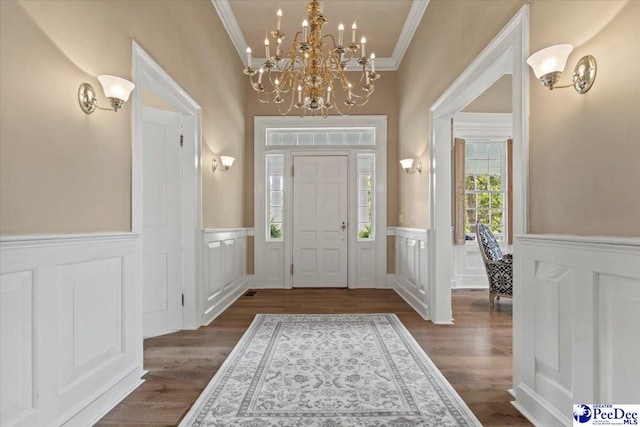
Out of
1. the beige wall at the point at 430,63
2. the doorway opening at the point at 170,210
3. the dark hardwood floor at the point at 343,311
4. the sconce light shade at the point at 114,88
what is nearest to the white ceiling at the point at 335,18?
the beige wall at the point at 430,63

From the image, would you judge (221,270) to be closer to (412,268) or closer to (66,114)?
(412,268)

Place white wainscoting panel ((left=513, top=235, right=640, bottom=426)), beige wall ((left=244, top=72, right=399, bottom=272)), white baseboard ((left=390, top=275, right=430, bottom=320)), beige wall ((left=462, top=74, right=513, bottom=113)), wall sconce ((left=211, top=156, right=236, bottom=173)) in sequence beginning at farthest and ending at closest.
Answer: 1. beige wall ((left=244, top=72, right=399, bottom=272))
2. beige wall ((left=462, top=74, right=513, bottom=113))
3. wall sconce ((left=211, top=156, right=236, bottom=173))
4. white baseboard ((left=390, top=275, right=430, bottom=320))
5. white wainscoting panel ((left=513, top=235, right=640, bottom=426))

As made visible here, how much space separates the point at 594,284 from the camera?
→ 5.03ft

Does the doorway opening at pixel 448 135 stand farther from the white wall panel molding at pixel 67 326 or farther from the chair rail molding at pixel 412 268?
the white wall panel molding at pixel 67 326

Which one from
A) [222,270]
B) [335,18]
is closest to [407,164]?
[335,18]

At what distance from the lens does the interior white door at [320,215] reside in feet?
19.2

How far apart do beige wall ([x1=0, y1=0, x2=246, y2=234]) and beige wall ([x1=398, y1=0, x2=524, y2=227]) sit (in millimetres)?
2516

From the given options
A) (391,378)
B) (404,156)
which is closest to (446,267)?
(391,378)

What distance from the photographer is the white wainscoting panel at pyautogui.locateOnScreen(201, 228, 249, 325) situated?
3.79 m

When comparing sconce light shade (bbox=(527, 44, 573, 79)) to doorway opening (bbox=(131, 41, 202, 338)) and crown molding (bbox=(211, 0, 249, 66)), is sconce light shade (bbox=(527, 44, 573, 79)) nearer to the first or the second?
doorway opening (bbox=(131, 41, 202, 338))

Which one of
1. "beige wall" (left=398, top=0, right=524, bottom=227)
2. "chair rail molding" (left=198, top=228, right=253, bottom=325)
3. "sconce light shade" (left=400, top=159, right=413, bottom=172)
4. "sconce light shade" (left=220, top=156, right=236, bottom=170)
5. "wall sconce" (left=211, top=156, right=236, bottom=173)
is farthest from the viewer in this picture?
"sconce light shade" (left=400, top=159, right=413, bottom=172)

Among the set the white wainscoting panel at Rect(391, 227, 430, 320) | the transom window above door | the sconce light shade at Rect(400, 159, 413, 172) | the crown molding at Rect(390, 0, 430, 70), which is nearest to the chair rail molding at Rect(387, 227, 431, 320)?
the white wainscoting panel at Rect(391, 227, 430, 320)

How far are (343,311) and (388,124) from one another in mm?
3195

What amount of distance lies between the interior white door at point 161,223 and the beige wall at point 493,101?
4643mm
